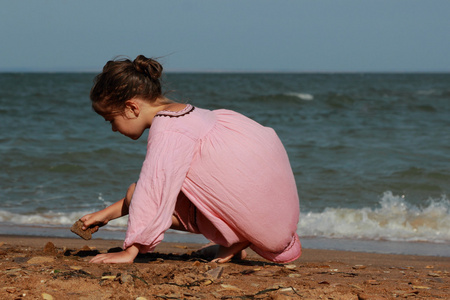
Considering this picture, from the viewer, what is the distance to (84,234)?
2875 millimetres

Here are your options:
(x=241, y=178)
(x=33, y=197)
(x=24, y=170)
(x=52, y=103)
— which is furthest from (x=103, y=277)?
(x=52, y=103)

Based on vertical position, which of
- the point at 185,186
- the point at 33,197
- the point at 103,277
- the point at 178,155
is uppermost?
the point at 178,155

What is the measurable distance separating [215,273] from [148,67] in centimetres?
100

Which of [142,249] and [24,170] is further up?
[142,249]

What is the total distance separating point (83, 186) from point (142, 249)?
389 cm

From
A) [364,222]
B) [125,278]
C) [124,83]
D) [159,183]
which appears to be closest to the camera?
[125,278]

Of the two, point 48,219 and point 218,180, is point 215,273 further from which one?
point 48,219

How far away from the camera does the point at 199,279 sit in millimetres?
2350

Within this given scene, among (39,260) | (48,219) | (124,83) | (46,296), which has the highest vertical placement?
(124,83)

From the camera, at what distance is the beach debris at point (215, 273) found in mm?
2446

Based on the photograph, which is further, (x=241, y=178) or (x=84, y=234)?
(x=84, y=234)

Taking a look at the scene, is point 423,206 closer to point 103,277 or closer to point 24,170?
point 103,277

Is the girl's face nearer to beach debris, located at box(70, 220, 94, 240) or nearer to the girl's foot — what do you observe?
beach debris, located at box(70, 220, 94, 240)

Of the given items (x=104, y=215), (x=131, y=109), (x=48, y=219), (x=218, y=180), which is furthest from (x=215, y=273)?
(x=48, y=219)
